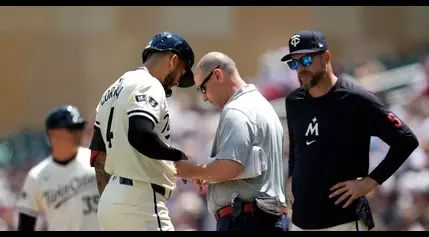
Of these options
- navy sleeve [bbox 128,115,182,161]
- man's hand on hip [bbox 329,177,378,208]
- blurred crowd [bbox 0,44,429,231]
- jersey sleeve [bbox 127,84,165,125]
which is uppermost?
jersey sleeve [bbox 127,84,165,125]

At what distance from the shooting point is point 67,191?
6.86 metres

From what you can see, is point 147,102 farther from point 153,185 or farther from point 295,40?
point 295,40

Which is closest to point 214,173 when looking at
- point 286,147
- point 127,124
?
point 127,124

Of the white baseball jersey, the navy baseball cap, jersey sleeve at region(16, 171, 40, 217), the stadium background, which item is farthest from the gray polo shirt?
the stadium background

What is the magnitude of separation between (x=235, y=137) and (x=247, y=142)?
0.26 ft

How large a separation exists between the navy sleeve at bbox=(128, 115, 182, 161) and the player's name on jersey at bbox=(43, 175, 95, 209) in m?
2.05

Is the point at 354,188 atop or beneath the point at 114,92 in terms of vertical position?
beneath

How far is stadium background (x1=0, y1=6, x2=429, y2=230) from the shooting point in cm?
1338

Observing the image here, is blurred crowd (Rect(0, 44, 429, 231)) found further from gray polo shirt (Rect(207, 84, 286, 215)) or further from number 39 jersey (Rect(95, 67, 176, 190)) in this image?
number 39 jersey (Rect(95, 67, 176, 190))

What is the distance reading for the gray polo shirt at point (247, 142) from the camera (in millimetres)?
5344

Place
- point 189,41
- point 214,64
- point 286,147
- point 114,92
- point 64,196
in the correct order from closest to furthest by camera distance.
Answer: point 114,92, point 214,64, point 64,196, point 286,147, point 189,41

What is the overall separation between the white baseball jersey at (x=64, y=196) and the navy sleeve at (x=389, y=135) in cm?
220

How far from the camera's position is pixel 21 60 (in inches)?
644
